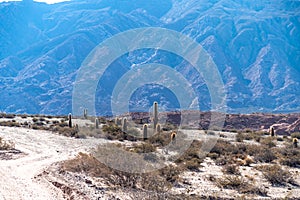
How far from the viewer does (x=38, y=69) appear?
154500mm

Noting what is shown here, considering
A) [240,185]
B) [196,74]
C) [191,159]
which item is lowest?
[240,185]

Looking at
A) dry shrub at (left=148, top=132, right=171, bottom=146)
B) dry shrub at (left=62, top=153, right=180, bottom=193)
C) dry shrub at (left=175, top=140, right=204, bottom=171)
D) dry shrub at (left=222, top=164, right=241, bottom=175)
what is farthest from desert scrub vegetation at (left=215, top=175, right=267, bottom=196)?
dry shrub at (left=148, top=132, right=171, bottom=146)

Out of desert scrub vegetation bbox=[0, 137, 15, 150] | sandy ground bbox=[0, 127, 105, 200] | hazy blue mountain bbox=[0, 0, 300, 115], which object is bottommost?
sandy ground bbox=[0, 127, 105, 200]

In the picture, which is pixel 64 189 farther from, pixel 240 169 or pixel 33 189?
pixel 240 169

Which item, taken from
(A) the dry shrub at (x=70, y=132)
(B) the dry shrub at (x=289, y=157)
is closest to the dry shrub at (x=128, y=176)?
(B) the dry shrub at (x=289, y=157)

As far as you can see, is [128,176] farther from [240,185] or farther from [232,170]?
[232,170]

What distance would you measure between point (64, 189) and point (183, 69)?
121 meters

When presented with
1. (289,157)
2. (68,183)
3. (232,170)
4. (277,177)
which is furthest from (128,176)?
→ (289,157)

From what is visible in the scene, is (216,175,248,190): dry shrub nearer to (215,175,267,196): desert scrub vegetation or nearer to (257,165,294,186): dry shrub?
(215,175,267,196): desert scrub vegetation

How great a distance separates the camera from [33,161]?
18797 millimetres

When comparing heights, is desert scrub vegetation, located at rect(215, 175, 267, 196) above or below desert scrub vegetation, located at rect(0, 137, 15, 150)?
below

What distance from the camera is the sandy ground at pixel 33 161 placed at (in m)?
13.3

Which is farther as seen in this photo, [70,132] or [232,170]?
[70,132]

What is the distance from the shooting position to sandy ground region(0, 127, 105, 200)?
13304 millimetres
